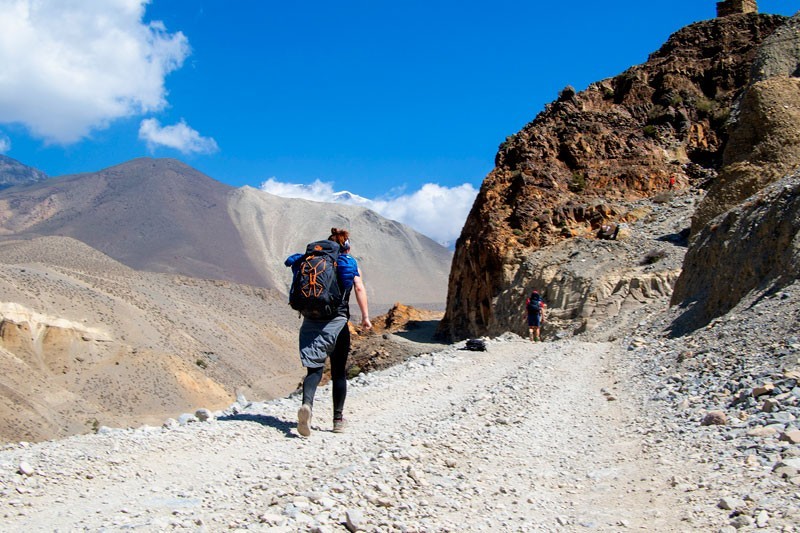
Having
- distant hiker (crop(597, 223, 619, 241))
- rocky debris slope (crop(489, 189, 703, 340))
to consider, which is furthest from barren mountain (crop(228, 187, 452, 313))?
distant hiker (crop(597, 223, 619, 241))

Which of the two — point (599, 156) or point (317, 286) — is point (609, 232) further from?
point (317, 286)

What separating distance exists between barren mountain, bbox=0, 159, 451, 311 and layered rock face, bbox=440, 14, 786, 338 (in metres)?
83.9

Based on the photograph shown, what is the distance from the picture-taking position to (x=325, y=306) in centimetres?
668

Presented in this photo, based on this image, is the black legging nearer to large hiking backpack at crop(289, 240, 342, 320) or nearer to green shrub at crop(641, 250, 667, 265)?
large hiking backpack at crop(289, 240, 342, 320)

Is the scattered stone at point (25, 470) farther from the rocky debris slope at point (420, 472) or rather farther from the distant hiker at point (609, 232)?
the distant hiker at point (609, 232)

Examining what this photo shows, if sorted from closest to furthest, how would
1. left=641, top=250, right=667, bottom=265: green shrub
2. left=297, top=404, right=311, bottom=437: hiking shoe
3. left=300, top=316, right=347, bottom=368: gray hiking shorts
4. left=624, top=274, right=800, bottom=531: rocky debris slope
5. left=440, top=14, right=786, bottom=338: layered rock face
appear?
left=624, top=274, right=800, bottom=531: rocky debris slope, left=297, top=404, right=311, bottom=437: hiking shoe, left=300, top=316, right=347, bottom=368: gray hiking shorts, left=641, top=250, right=667, bottom=265: green shrub, left=440, top=14, right=786, bottom=338: layered rock face

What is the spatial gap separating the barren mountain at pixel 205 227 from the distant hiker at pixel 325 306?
113230 millimetres

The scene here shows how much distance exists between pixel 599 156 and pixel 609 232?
8.29 metres

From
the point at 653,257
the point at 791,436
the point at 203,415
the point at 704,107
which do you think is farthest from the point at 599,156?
the point at 791,436

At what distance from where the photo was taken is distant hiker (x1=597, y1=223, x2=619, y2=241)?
29.9 meters

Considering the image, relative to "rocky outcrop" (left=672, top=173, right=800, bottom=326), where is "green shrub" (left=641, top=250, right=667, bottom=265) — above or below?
above

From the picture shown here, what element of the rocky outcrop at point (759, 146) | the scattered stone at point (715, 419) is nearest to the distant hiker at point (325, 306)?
the scattered stone at point (715, 419)

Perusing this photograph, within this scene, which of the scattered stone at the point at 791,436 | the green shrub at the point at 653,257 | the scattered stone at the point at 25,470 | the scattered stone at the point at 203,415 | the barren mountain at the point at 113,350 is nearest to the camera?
the scattered stone at the point at 25,470

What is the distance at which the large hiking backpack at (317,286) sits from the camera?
21.7 feet
